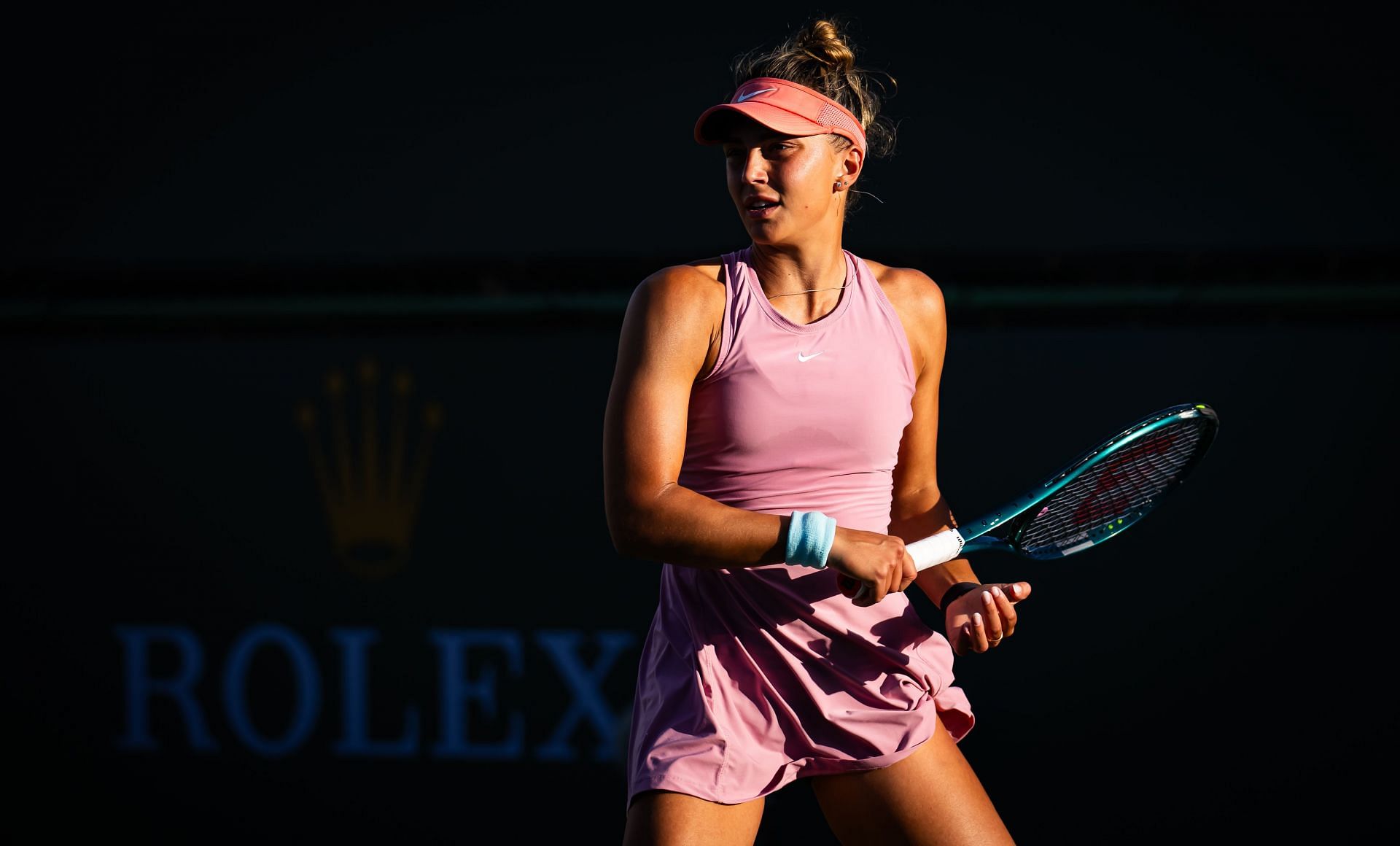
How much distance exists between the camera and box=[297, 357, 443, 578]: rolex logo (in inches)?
128

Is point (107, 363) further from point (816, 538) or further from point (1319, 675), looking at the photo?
point (1319, 675)

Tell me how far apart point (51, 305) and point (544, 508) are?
135 cm

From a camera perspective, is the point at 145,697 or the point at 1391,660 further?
the point at 145,697

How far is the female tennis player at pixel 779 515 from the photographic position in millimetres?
1666

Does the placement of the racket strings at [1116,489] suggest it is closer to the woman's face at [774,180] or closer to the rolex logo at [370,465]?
the woman's face at [774,180]

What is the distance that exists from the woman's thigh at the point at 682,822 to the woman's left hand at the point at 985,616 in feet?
1.25

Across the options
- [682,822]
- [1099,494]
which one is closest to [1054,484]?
[1099,494]

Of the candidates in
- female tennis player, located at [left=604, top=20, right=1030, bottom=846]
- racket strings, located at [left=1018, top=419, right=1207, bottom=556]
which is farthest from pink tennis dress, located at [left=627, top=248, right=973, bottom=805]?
racket strings, located at [left=1018, top=419, right=1207, bottom=556]

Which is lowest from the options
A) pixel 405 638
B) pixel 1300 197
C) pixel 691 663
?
pixel 405 638

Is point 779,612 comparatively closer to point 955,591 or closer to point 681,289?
point 955,591

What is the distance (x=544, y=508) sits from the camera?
10.6 feet

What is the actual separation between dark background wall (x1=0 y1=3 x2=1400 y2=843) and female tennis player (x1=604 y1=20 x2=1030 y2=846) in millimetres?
1279

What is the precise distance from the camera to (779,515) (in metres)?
1.72

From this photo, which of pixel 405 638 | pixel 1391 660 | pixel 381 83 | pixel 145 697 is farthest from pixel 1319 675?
pixel 145 697
